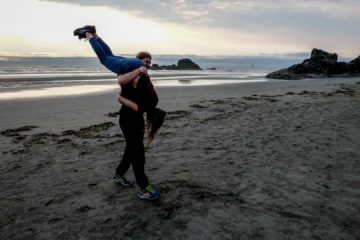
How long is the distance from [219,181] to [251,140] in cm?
270

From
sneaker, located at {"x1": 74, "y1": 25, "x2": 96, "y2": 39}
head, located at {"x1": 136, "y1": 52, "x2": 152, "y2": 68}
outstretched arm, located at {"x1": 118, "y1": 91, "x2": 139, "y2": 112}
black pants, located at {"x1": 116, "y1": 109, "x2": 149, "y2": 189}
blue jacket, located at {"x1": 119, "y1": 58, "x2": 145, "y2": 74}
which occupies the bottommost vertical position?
black pants, located at {"x1": 116, "y1": 109, "x2": 149, "y2": 189}

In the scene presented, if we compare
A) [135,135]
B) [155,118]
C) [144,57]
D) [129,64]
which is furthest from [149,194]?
[144,57]

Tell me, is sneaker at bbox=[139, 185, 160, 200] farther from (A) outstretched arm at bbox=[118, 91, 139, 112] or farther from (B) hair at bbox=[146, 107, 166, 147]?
(A) outstretched arm at bbox=[118, 91, 139, 112]

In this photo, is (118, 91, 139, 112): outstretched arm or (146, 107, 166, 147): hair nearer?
(118, 91, 139, 112): outstretched arm

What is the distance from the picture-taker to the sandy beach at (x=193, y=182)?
10.4 ft

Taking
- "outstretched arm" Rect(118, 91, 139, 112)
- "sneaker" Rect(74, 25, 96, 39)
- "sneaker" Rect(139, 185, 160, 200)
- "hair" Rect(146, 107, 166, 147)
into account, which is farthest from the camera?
"hair" Rect(146, 107, 166, 147)

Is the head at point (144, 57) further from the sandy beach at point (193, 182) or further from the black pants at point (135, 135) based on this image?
the sandy beach at point (193, 182)

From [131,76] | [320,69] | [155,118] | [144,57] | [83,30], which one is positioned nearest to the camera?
[131,76]

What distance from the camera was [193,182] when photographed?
14.5 feet

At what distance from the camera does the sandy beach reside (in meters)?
3.17

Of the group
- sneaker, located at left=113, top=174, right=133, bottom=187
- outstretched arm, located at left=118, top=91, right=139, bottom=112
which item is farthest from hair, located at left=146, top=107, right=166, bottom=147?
sneaker, located at left=113, top=174, right=133, bottom=187

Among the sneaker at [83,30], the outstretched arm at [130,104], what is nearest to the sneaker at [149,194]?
the outstretched arm at [130,104]

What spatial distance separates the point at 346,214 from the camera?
11.2ft

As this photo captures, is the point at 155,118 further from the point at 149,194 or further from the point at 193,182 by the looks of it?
the point at 193,182
